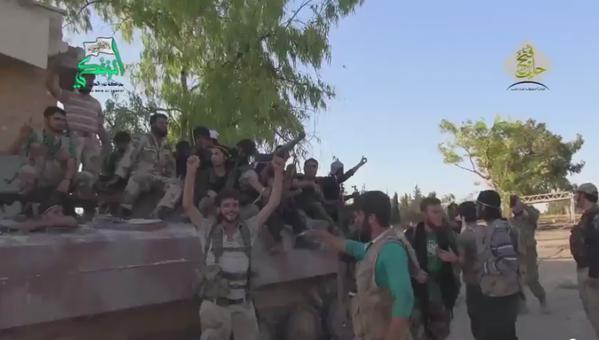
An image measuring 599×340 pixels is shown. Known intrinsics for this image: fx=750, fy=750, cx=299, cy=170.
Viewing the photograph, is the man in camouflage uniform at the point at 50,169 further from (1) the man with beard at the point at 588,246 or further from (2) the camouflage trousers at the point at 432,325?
(1) the man with beard at the point at 588,246

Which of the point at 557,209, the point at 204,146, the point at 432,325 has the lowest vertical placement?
the point at 432,325

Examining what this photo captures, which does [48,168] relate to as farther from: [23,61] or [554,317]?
[554,317]

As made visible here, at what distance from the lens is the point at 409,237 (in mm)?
5738

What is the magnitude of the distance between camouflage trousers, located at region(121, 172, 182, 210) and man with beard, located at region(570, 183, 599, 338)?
3439mm

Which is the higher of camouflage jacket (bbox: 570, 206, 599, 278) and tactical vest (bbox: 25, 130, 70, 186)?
tactical vest (bbox: 25, 130, 70, 186)

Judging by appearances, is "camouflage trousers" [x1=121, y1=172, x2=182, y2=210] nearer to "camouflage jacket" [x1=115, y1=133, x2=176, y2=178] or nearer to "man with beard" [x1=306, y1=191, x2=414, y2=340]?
"camouflage jacket" [x1=115, y1=133, x2=176, y2=178]

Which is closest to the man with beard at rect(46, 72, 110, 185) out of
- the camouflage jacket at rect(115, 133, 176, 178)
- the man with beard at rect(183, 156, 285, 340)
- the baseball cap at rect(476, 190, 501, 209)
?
the camouflage jacket at rect(115, 133, 176, 178)

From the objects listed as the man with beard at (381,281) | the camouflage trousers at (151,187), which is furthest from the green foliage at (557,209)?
the man with beard at (381,281)

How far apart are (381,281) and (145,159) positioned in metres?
3.35

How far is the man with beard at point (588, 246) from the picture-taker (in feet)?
20.7

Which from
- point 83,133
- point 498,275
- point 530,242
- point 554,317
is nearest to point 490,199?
point 498,275

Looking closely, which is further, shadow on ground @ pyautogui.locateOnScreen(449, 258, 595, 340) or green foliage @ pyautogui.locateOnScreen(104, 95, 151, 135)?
green foliage @ pyautogui.locateOnScreen(104, 95, 151, 135)

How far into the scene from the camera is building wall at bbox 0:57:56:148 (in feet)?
24.2

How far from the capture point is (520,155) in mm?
44875
